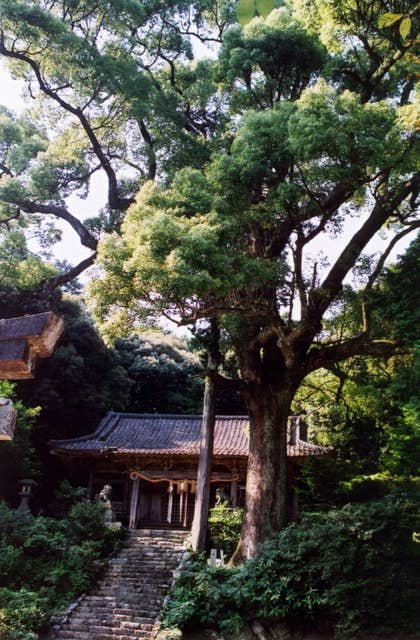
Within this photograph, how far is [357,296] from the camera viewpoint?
13.1m

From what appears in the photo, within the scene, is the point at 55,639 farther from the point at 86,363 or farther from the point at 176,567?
the point at 86,363

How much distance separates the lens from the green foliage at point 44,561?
10.6 meters

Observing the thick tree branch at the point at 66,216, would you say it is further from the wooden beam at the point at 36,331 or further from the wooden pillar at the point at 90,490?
the wooden beam at the point at 36,331

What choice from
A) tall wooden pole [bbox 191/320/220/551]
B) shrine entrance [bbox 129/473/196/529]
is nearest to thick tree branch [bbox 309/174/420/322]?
tall wooden pole [bbox 191/320/220/551]

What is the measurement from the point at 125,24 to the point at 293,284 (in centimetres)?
719

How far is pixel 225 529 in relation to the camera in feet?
49.7

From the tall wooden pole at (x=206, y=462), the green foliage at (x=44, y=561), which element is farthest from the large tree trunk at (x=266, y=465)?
the green foliage at (x=44, y=561)

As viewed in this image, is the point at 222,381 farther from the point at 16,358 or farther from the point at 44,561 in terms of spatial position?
the point at 16,358

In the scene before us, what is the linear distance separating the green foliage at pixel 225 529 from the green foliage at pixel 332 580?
3.29 m

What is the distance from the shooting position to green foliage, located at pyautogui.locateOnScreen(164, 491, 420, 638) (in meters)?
9.33

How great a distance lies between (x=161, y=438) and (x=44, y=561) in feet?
24.4

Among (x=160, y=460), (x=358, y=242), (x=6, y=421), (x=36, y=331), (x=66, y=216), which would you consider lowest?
(x=6, y=421)

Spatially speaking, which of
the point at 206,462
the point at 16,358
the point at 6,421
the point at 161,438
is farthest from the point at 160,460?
the point at 16,358

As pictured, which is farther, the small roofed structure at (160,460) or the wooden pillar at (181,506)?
the wooden pillar at (181,506)
